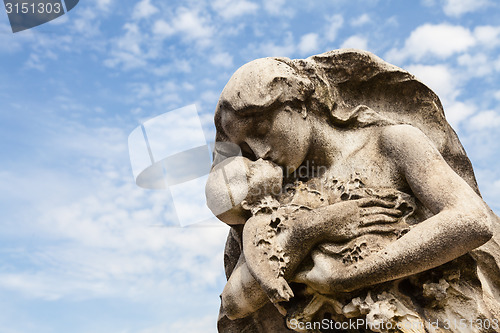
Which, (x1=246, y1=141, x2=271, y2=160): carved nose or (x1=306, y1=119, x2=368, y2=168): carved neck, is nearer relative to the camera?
(x1=246, y1=141, x2=271, y2=160): carved nose

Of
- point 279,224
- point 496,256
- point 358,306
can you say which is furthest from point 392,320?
point 496,256

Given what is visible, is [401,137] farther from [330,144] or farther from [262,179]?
[262,179]

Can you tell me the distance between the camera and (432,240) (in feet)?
10.9

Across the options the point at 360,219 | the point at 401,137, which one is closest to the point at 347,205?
the point at 360,219

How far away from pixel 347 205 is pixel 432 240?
2.08ft

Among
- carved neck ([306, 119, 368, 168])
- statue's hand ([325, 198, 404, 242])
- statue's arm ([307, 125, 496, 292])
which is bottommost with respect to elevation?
statue's arm ([307, 125, 496, 292])

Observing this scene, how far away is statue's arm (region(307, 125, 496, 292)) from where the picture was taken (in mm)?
3307

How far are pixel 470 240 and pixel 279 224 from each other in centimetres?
128

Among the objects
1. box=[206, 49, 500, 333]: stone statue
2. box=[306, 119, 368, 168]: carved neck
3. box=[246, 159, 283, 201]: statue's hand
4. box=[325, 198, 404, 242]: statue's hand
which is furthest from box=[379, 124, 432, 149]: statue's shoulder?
box=[246, 159, 283, 201]: statue's hand

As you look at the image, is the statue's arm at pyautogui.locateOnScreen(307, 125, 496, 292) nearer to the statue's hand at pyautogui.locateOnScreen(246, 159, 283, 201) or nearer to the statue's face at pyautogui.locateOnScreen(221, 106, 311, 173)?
the statue's hand at pyautogui.locateOnScreen(246, 159, 283, 201)

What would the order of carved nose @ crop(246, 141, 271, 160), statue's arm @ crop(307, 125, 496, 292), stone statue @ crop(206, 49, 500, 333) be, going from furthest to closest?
carved nose @ crop(246, 141, 271, 160), stone statue @ crop(206, 49, 500, 333), statue's arm @ crop(307, 125, 496, 292)

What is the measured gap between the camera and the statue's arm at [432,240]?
331 cm

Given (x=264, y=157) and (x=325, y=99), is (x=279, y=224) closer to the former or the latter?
(x=264, y=157)

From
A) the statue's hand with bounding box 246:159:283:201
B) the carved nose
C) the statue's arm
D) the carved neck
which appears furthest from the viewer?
the carved neck
